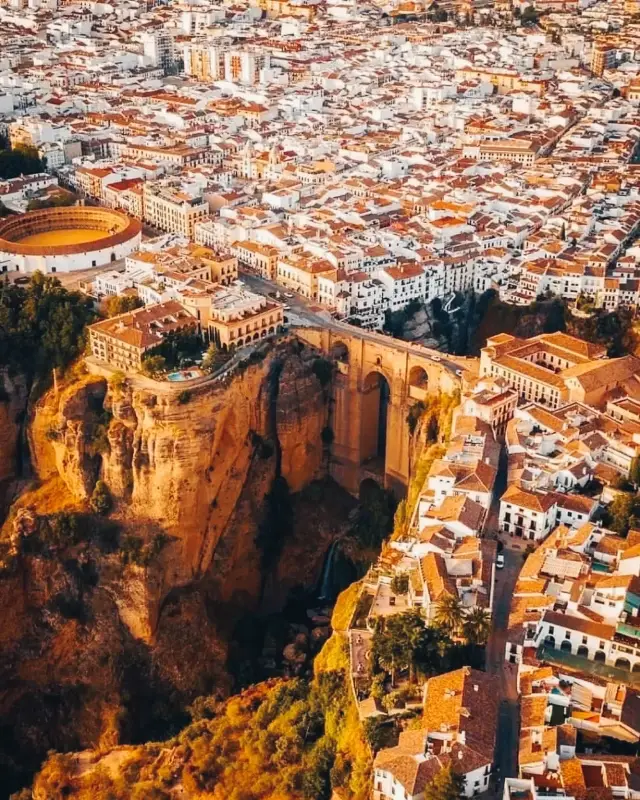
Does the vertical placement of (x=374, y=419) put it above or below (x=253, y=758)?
above

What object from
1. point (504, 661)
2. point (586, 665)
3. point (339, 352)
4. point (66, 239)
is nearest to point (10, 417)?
point (66, 239)

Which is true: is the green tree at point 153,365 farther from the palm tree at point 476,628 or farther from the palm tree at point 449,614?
the palm tree at point 476,628

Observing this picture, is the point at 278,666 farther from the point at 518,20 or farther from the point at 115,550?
the point at 518,20

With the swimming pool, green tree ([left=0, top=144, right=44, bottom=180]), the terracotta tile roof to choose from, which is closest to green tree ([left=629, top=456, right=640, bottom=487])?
the terracotta tile roof

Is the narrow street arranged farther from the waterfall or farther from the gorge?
the waterfall

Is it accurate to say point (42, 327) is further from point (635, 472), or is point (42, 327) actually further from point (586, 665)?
point (586, 665)

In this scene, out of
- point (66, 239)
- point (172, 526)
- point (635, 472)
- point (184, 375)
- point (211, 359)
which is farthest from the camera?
point (66, 239)

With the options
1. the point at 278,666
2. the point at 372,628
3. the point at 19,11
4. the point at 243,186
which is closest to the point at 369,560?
the point at 278,666
